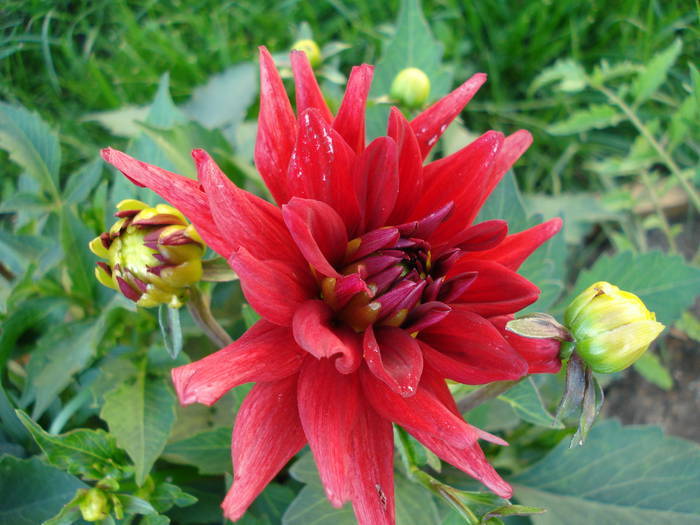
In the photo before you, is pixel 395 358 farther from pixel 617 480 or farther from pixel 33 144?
pixel 33 144

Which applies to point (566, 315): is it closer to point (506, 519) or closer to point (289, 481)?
point (506, 519)

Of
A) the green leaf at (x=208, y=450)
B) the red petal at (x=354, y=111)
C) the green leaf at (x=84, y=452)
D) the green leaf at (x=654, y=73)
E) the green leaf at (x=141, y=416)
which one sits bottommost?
the green leaf at (x=208, y=450)

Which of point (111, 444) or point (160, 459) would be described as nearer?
point (111, 444)

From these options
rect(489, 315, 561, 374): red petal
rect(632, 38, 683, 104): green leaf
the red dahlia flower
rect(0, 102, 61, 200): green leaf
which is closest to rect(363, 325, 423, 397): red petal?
the red dahlia flower

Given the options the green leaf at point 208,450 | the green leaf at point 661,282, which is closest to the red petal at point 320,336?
the green leaf at point 208,450

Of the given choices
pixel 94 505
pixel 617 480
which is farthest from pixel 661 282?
pixel 94 505

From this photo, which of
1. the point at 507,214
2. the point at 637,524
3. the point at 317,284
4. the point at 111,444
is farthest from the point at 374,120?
the point at 637,524

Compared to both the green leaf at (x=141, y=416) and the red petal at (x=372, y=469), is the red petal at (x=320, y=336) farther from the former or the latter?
the green leaf at (x=141, y=416)
